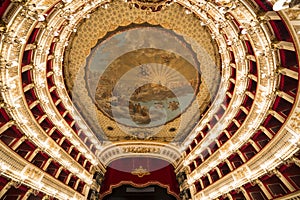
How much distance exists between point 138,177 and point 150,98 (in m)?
12.4

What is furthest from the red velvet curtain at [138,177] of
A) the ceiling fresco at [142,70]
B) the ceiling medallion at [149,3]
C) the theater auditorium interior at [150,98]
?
the ceiling medallion at [149,3]

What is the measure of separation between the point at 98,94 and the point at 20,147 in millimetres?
9580

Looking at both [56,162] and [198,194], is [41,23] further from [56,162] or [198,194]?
[198,194]

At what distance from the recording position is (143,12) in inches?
619

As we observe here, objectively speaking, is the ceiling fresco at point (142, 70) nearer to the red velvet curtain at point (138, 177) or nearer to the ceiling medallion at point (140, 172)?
the red velvet curtain at point (138, 177)

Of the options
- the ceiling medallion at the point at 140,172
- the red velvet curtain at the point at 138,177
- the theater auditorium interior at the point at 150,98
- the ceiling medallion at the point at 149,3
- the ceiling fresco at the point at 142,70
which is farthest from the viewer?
the ceiling medallion at the point at 140,172

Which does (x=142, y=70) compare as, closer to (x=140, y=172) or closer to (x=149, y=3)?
(x=149, y=3)

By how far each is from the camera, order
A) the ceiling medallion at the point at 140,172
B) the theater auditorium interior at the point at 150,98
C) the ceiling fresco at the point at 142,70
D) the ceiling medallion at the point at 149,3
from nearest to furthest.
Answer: the theater auditorium interior at the point at 150,98
the ceiling medallion at the point at 149,3
the ceiling fresco at the point at 142,70
the ceiling medallion at the point at 140,172

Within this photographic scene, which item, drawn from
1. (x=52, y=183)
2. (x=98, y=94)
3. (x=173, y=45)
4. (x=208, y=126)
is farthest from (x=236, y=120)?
(x=52, y=183)

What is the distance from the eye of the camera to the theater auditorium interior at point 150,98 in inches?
390

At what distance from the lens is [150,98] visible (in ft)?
75.5

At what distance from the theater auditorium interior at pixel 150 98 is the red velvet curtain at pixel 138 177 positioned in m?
0.16

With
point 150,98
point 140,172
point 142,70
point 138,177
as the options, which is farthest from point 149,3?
point 138,177

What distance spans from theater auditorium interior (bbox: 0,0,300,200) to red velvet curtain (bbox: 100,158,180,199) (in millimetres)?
156
